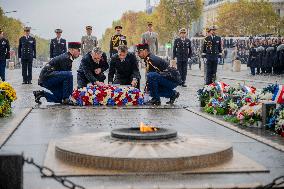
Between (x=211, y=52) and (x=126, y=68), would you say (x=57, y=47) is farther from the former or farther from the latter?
(x=126, y=68)

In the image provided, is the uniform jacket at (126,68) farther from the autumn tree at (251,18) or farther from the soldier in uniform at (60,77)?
the autumn tree at (251,18)

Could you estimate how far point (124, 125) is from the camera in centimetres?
1038

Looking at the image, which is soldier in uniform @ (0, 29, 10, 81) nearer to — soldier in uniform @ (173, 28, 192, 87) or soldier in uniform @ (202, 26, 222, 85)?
soldier in uniform @ (173, 28, 192, 87)

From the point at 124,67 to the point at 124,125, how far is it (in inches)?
200

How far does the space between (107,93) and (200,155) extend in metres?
8.08

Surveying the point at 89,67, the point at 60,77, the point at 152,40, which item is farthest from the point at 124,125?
the point at 152,40

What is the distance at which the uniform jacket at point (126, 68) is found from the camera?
15.3 metres

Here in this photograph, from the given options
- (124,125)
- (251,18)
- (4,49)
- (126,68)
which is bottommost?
(124,125)

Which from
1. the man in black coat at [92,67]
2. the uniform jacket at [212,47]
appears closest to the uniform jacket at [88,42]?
the uniform jacket at [212,47]

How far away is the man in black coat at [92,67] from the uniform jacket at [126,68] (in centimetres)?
24

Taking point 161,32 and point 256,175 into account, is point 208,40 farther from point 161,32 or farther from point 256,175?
point 161,32

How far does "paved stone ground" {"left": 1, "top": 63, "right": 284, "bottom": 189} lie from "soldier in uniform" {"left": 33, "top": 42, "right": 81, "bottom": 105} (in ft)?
2.13

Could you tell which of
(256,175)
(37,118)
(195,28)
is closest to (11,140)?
(37,118)

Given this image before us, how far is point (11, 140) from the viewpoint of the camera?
8539 millimetres
